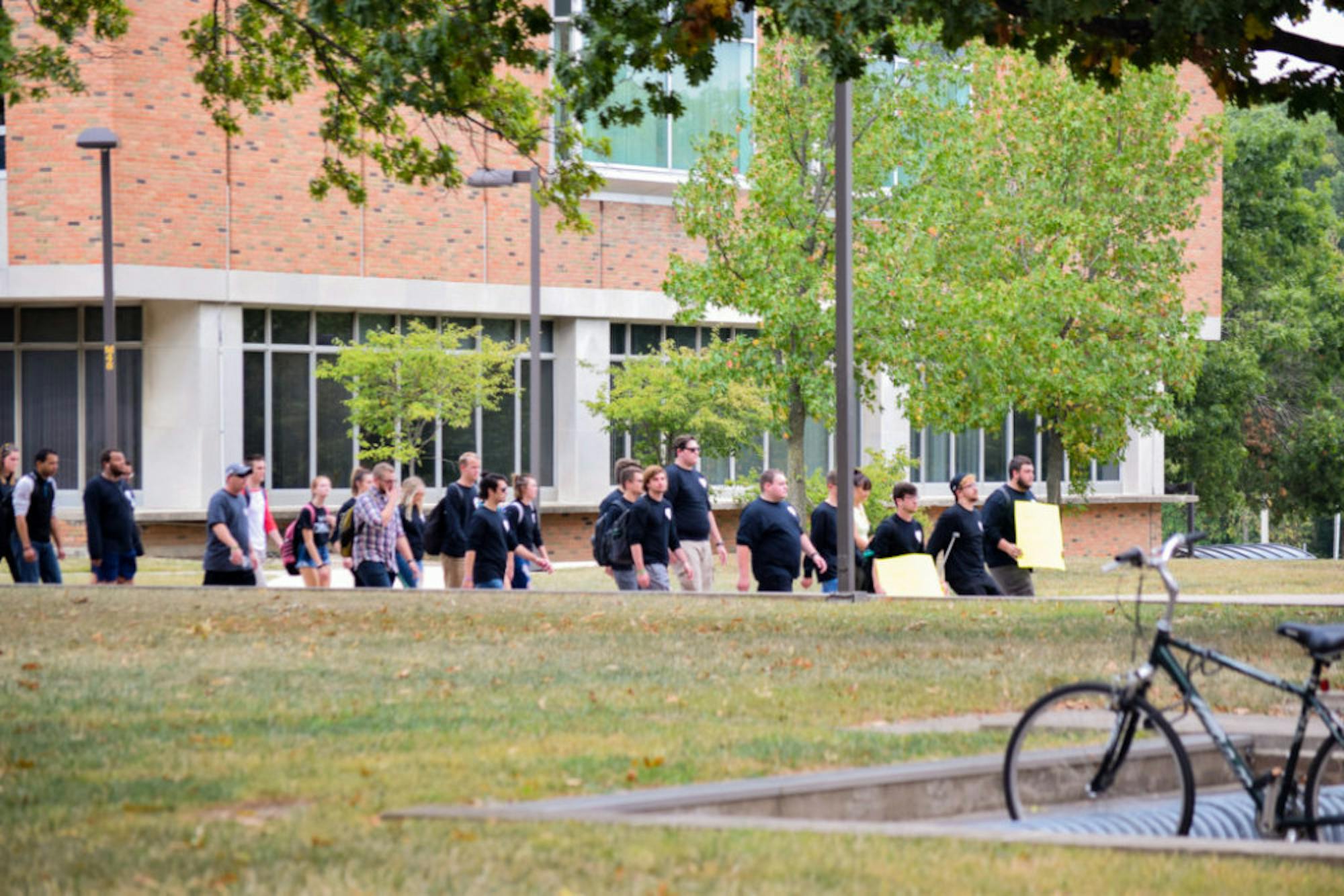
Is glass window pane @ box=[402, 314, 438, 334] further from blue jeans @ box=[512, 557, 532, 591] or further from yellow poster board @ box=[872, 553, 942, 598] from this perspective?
yellow poster board @ box=[872, 553, 942, 598]

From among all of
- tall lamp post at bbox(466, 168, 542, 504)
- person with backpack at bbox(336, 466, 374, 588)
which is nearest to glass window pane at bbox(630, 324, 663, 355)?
tall lamp post at bbox(466, 168, 542, 504)

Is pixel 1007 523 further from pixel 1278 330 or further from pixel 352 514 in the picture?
pixel 1278 330

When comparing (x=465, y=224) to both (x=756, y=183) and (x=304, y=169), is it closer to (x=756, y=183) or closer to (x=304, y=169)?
(x=304, y=169)

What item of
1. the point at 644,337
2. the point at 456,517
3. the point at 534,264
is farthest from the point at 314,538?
the point at 644,337

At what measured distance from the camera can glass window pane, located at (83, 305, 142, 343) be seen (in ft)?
122

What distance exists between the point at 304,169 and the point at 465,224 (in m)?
3.58

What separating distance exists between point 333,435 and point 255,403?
1804 mm

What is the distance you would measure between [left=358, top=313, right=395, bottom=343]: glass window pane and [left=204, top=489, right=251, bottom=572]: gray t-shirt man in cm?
1924

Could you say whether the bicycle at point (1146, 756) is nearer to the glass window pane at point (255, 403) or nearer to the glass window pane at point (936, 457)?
the glass window pane at point (255, 403)

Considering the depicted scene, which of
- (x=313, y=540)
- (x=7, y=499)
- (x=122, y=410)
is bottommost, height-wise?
(x=313, y=540)

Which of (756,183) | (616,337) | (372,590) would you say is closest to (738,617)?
(372,590)

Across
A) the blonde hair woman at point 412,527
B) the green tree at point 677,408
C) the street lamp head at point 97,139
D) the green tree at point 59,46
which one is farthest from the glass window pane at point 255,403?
the blonde hair woman at point 412,527

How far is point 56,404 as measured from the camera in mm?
37656

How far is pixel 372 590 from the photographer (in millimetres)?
19672
